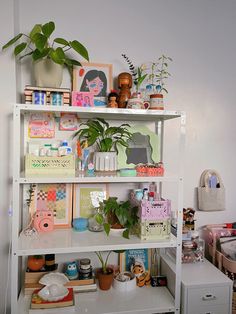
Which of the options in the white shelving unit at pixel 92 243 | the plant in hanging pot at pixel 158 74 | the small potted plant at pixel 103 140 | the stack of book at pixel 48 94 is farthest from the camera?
the plant in hanging pot at pixel 158 74

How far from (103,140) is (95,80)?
42 cm

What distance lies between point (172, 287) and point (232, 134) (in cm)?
113

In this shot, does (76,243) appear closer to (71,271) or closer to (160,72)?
(71,271)

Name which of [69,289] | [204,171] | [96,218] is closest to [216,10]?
[204,171]

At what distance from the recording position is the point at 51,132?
5.48ft

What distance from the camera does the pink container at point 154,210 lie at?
150 cm

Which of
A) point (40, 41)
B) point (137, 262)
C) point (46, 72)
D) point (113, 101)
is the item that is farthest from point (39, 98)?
point (137, 262)

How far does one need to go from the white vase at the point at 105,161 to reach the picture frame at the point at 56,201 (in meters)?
0.28

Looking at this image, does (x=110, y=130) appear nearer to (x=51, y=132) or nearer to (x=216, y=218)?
(x=51, y=132)

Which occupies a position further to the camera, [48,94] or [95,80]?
[95,80]

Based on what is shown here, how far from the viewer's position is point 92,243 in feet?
4.70

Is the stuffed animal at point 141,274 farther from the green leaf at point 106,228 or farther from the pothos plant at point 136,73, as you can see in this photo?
the pothos plant at point 136,73

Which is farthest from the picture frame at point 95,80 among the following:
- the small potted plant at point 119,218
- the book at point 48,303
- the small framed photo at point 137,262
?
the book at point 48,303

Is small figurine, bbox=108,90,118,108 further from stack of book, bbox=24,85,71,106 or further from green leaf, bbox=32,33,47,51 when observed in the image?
green leaf, bbox=32,33,47,51
